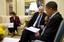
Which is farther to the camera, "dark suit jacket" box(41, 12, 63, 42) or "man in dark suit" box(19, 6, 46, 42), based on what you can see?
"man in dark suit" box(19, 6, 46, 42)

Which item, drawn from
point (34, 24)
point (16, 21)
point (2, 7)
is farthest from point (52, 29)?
point (2, 7)

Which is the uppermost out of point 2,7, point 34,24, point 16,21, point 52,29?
point 52,29

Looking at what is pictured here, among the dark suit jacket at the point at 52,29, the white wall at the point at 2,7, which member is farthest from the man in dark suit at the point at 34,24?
the white wall at the point at 2,7

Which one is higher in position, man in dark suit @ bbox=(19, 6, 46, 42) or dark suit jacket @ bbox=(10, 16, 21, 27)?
man in dark suit @ bbox=(19, 6, 46, 42)

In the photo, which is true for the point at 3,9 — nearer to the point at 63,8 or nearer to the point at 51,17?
the point at 63,8

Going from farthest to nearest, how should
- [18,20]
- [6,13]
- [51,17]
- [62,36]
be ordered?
[6,13] → [18,20] → [51,17] → [62,36]

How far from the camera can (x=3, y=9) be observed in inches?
342

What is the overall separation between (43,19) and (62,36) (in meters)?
1.41

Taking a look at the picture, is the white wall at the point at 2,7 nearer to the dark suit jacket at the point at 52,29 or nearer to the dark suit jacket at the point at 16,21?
the dark suit jacket at the point at 16,21

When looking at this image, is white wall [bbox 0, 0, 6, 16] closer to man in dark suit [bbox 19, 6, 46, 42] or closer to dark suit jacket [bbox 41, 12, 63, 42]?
man in dark suit [bbox 19, 6, 46, 42]

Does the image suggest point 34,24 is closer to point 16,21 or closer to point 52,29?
point 52,29

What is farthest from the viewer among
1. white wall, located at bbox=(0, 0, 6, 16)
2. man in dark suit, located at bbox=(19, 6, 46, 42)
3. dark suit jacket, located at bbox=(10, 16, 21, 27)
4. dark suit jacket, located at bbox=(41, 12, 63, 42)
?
white wall, located at bbox=(0, 0, 6, 16)

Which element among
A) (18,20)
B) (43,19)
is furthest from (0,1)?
(43,19)

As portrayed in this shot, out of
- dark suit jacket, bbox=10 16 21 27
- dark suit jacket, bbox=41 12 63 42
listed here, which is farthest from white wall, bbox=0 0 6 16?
dark suit jacket, bbox=41 12 63 42
